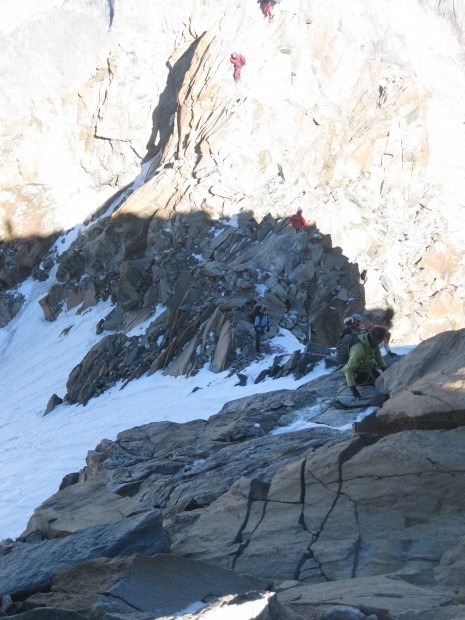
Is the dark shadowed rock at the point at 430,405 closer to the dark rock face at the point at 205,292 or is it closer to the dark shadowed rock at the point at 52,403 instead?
the dark rock face at the point at 205,292

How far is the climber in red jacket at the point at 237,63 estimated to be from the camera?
107 ft

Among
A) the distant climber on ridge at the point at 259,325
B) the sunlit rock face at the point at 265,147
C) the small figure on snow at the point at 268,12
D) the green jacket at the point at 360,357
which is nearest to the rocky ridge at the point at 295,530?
the green jacket at the point at 360,357

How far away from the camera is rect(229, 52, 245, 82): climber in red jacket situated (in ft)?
107

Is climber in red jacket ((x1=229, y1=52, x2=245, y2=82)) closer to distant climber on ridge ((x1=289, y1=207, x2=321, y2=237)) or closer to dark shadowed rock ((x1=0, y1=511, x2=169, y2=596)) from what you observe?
distant climber on ridge ((x1=289, y1=207, x2=321, y2=237))

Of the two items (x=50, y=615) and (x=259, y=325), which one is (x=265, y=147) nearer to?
(x=259, y=325)

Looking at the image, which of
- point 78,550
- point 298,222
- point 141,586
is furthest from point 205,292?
point 141,586

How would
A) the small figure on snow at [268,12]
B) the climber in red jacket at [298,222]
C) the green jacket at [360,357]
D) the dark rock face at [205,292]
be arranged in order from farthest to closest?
the small figure on snow at [268,12] < the climber in red jacket at [298,222] < the dark rock face at [205,292] < the green jacket at [360,357]

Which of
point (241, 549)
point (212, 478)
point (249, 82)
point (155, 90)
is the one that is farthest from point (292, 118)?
point (241, 549)

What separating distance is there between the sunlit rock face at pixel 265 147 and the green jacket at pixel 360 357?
17562mm

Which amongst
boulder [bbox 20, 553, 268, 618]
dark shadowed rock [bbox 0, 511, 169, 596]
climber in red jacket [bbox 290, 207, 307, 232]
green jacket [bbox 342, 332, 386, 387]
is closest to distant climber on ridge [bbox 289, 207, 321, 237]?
climber in red jacket [bbox 290, 207, 307, 232]

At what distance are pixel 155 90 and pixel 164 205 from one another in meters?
12.4

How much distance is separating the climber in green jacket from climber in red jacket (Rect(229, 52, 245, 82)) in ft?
76.4

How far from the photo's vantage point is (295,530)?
7246 millimetres

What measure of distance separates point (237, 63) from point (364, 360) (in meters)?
24.1
